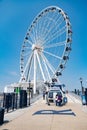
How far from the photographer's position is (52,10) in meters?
47.8

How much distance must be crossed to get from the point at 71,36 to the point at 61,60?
17.6 ft

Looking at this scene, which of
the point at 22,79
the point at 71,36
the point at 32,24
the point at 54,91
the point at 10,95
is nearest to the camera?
the point at 10,95

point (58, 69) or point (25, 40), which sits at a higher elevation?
point (25, 40)

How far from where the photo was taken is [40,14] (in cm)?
5222

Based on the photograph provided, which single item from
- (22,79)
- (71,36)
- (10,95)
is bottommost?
(10,95)

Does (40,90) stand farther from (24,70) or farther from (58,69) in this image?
(58,69)

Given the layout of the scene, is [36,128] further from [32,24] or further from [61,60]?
[32,24]

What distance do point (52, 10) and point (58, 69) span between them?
44.7 feet

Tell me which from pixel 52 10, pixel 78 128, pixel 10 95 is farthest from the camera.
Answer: pixel 52 10

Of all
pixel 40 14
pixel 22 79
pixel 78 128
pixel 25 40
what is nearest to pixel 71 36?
pixel 40 14

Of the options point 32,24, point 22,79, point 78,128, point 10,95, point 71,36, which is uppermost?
point 32,24

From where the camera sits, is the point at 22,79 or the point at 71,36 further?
the point at 22,79

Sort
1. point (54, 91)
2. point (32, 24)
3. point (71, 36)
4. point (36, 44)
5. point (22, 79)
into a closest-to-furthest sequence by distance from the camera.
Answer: point (54, 91)
point (71, 36)
point (36, 44)
point (32, 24)
point (22, 79)

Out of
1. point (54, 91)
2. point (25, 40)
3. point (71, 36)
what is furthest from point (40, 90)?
point (54, 91)
